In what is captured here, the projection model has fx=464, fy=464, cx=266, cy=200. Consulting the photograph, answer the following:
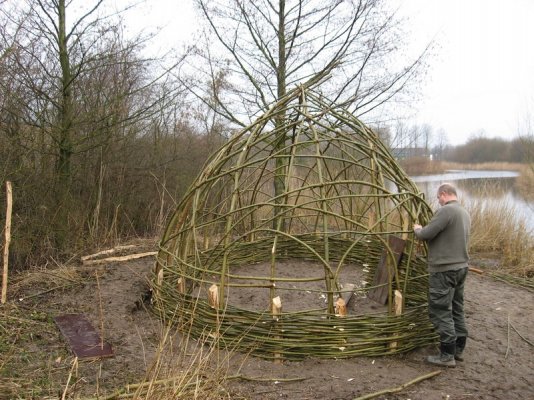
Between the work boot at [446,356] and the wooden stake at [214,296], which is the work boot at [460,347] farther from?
the wooden stake at [214,296]

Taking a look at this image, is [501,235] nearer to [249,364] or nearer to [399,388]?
[399,388]

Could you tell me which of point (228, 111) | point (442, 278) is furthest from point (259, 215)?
point (442, 278)

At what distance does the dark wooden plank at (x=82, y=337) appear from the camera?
4.43m

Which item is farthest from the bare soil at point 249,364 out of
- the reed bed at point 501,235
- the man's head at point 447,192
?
the reed bed at point 501,235

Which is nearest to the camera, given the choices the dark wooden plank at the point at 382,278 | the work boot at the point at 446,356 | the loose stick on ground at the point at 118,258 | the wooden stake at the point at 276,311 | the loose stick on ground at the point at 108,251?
the work boot at the point at 446,356

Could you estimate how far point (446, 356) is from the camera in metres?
4.33

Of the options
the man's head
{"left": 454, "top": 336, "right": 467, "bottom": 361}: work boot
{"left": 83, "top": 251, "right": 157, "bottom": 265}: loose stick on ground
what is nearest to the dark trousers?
{"left": 454, "top": 336, "right": 467, "bottom": 361}: work boot

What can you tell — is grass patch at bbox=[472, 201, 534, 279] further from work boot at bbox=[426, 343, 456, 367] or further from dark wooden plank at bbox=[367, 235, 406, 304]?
work boot at bbox=[426, 343, 456, 367]

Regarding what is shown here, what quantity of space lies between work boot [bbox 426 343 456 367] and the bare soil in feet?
0.19

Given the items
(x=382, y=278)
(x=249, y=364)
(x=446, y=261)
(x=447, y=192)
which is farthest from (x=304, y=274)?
(x=447, y=192)

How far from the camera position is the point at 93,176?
998cm

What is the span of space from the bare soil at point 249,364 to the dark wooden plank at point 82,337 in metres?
0.08

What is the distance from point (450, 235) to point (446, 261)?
0.24 metres

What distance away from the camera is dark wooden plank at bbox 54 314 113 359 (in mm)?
4426
